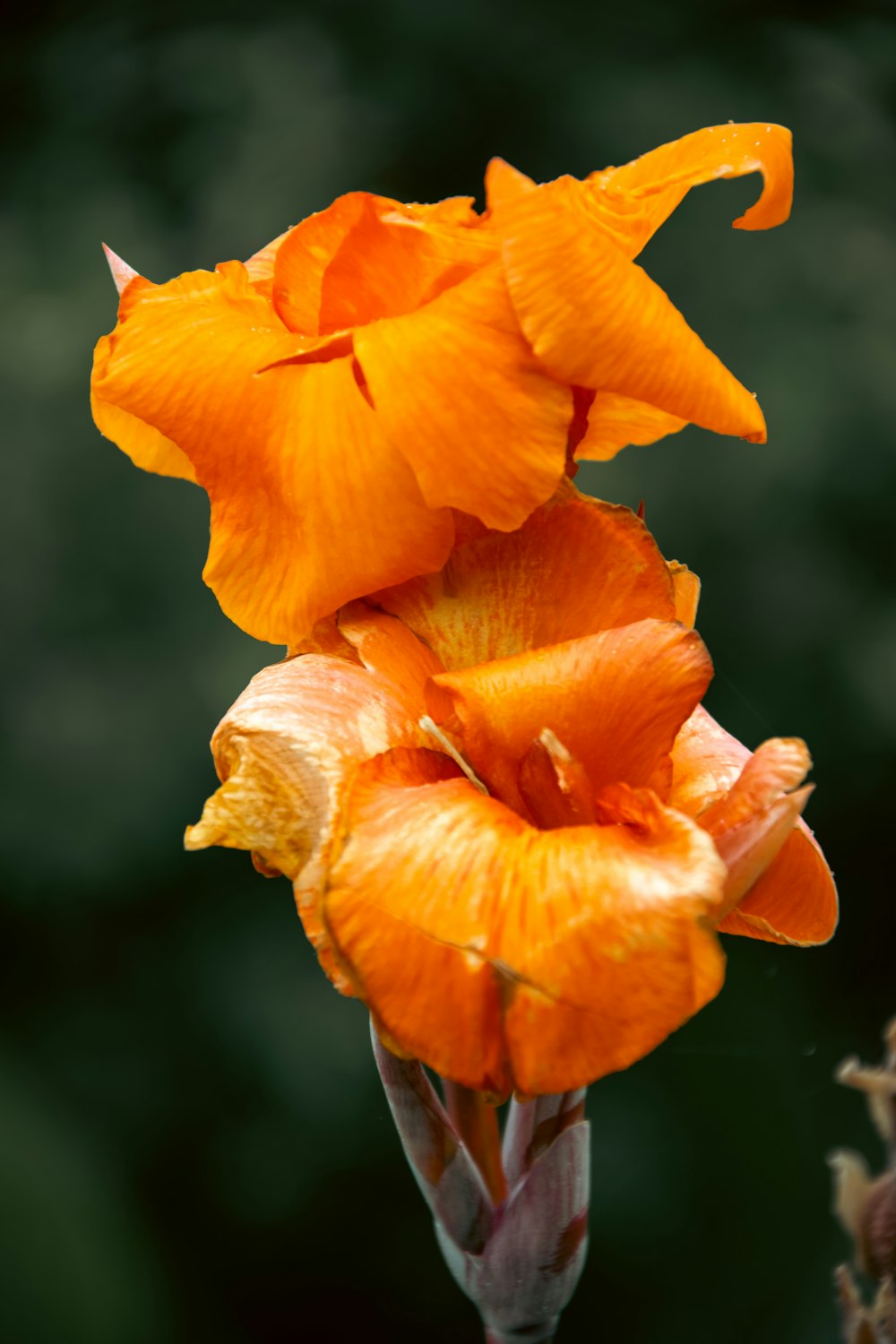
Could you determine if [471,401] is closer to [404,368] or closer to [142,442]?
[404,368]

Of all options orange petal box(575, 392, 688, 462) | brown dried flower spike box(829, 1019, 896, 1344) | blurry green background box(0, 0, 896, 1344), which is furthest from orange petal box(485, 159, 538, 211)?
blurry green background box(0, 0, 896, 1344)

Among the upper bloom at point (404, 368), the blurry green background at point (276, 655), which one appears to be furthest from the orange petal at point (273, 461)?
the blurry green background at point (276, 655)

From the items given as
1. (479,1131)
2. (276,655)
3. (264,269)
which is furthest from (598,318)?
(276,655)

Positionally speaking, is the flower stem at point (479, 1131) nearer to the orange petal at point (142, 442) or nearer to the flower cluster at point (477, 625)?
the flower cluster at point (477, 625)

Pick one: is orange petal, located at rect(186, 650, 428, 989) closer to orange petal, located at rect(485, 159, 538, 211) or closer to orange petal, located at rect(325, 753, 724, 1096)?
orange petal, located at rect(325, 753, 724, 1096)

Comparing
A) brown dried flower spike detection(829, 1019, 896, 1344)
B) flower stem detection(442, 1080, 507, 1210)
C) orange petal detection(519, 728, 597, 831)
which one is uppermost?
orange petal detection(519, 728, 597, 831)

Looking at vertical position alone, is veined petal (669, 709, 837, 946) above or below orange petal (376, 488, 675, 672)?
below

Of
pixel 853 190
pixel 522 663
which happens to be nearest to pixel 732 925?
pixel 522 663
